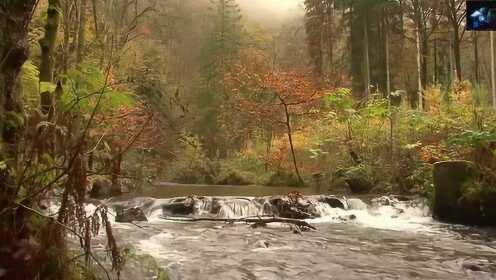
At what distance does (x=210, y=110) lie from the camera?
32.6m

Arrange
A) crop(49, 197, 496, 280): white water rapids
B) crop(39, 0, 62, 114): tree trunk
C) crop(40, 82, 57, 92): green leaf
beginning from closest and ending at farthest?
1. crop(40, 82, 57, 92): green leaf
2. crop(39, 0, 62, 114): tree trunk
3. crop(49, 197, 496, 280): white water rapids

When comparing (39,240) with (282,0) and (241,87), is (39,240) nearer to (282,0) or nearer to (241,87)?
(241,87)

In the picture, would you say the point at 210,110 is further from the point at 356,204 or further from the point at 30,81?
the point at 30,81

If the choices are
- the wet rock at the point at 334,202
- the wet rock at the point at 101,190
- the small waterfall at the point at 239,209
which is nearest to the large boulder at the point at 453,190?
the wet rock at the point at 334,202

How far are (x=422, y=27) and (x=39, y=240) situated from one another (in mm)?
25343

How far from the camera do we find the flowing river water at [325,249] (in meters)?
5.82

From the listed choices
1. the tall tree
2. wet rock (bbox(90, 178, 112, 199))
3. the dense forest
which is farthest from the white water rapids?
the tall tree

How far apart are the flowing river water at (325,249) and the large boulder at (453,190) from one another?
0.39 m

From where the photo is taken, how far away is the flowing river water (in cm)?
582

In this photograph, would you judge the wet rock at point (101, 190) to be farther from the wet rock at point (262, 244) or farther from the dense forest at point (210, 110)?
the wet rock at point (262, 244)

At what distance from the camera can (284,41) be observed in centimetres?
4428

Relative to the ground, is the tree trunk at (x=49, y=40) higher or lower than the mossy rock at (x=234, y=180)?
higher

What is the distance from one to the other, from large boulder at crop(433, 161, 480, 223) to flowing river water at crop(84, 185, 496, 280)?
1.30 ft

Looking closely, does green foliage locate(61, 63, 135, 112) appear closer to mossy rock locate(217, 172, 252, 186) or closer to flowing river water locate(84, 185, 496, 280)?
flowing river water locate(84, 185, 496, 280)
